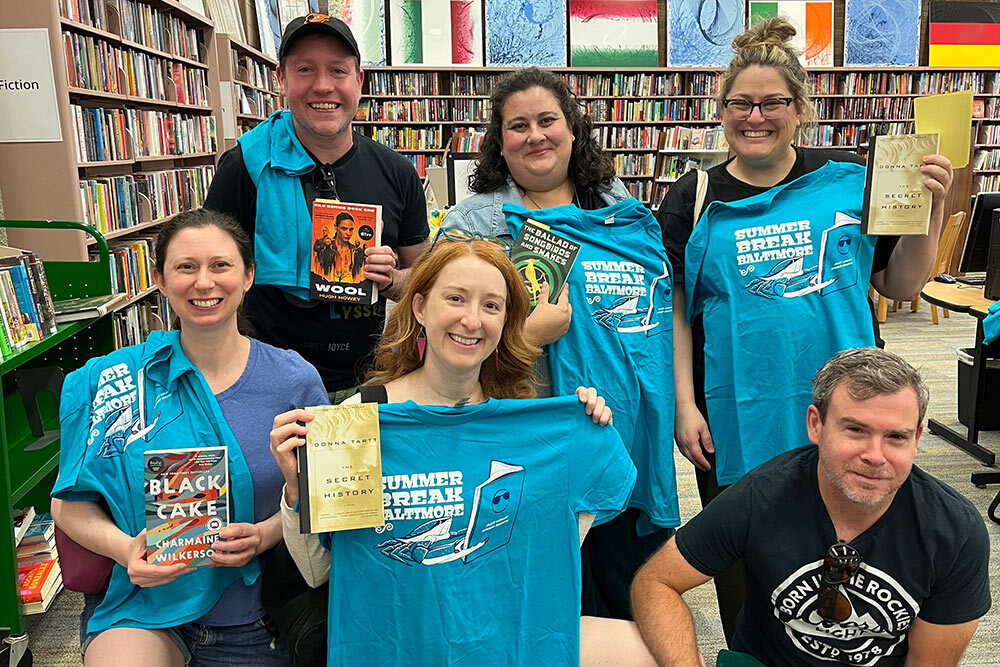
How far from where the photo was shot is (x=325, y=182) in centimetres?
223

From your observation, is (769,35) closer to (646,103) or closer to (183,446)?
(183,446)

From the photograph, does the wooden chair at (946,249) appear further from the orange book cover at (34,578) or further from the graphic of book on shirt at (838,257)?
the orange book cover at (34,578)

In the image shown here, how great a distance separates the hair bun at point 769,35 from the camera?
6.93 feet

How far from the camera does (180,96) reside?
6090 millimetres

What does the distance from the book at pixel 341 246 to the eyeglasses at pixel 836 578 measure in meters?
1.28

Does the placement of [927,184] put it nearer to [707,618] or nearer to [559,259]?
[559,259]

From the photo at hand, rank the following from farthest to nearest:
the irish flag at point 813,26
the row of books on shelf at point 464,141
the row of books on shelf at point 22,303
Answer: the irish flag at point 813,26 → the row of books on shelf at point 464,141 → the row of books on shelf at point 22,303

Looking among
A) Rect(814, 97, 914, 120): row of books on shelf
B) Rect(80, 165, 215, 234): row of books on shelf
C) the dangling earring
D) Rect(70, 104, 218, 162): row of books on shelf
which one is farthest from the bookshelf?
the dangling earring

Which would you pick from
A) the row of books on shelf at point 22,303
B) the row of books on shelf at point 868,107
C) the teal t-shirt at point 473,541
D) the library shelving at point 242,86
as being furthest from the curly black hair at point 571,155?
the row of books on shelf at point 868,107

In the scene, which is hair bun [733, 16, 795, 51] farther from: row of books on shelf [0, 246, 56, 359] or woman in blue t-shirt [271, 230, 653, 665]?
row of books on shelf [0, 246, 56, 359]

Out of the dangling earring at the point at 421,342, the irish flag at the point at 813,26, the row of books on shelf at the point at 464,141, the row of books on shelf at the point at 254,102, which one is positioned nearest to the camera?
the dangling earring at the point at 421,342

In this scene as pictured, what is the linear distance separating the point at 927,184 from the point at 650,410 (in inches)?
33.8

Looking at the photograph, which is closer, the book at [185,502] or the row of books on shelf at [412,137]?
the book at [185,502]

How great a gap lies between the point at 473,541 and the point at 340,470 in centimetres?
33
